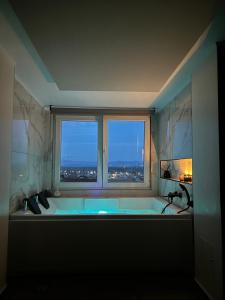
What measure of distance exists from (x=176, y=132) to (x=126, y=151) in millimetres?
1199

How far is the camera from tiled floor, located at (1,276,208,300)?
1965mm

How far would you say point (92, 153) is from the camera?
13.3 feet

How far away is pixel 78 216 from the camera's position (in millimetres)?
2363

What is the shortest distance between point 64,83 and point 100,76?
1.48 feet

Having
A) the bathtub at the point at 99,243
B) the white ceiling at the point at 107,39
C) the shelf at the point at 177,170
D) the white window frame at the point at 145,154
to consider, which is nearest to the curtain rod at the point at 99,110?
the white window frame at the point at 145,154

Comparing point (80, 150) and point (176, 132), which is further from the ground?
point (176, 132)

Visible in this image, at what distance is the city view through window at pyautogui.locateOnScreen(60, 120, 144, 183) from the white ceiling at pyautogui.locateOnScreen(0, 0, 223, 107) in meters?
1.45

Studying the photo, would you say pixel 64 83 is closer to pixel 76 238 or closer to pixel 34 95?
pixel 34 95

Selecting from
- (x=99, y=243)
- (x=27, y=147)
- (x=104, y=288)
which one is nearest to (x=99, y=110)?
(x=27, y=147)

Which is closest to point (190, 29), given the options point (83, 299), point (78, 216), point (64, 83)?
point (64, 83)

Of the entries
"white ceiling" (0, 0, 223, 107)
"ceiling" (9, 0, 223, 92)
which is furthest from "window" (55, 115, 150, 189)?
"ceiling" (9, 0, 223, 92)

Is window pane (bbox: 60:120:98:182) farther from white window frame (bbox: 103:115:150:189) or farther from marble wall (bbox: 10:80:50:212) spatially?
marble wall (bbox: 10:80:50:212)

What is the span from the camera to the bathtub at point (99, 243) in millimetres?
2295

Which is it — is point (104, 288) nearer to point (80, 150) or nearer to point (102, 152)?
point (102, 152)
